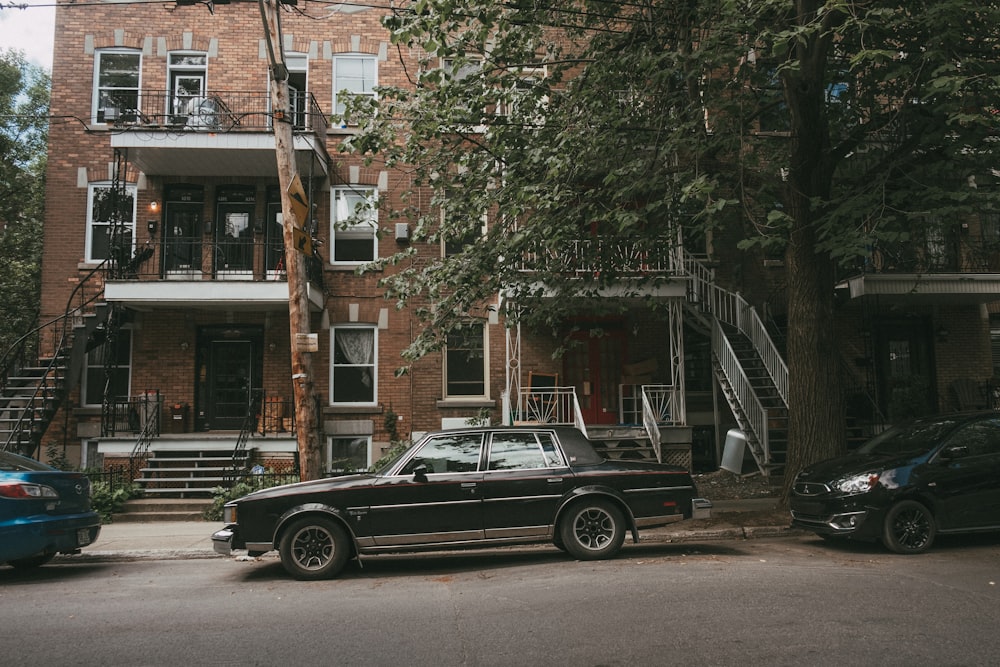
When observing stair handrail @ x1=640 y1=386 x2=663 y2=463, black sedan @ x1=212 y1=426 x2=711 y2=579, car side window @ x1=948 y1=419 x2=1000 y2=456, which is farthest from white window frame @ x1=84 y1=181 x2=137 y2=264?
car side window @ x1=948 y1=419 x2=1000 y2=456

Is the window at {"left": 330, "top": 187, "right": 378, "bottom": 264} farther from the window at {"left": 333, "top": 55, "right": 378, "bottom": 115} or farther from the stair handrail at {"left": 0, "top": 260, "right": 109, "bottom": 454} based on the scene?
the stair handrail at {"left": 0, "top": 260, "right": 109, "bottom": 454}

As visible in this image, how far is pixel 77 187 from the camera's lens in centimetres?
1686

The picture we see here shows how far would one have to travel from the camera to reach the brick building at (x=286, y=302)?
52.3 feet

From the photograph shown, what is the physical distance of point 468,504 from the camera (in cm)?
823

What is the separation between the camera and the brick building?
15.9m

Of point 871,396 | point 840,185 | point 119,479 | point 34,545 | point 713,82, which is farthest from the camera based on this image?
point 871,396

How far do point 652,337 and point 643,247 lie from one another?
6.55m

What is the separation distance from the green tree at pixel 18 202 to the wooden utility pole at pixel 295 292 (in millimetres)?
11506

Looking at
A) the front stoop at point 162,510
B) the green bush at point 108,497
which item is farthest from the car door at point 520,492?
the green bush at point 108,497

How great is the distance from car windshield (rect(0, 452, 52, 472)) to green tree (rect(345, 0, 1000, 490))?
5.01 meters

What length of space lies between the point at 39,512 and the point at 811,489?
348 inches

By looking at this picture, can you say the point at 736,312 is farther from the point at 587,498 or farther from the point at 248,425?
the point at 248,425

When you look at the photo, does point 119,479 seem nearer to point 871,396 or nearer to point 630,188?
point 630,188

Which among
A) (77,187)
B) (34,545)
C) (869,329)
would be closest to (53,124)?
(77,187)
